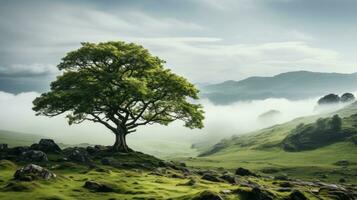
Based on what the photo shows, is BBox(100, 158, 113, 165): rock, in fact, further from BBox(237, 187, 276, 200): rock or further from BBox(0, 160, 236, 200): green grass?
BBox(237, 187, 276, 200): rock

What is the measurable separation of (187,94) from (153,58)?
1092 centimetres

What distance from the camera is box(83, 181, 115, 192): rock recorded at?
2382 inches

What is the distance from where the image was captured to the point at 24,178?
199 feet

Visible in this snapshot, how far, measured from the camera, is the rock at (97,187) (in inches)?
2382

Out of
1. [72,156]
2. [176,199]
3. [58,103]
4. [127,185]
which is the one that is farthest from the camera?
[58,103]

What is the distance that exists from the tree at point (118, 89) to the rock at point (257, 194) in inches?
1470

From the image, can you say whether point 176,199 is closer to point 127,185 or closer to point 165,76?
point 127,185

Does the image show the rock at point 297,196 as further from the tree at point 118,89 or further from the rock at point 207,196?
Answer: the tree at point 118,89

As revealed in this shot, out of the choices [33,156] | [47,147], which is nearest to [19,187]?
[33,156]

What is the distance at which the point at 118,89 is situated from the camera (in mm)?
94312

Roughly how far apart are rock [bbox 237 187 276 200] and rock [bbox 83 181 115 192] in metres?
18.0

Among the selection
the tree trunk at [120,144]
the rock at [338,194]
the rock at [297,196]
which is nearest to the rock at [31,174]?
the rock at [297,196]

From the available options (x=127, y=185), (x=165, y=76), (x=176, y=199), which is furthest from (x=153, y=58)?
(x=176, y=199)

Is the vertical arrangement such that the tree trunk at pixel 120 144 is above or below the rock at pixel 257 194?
above
